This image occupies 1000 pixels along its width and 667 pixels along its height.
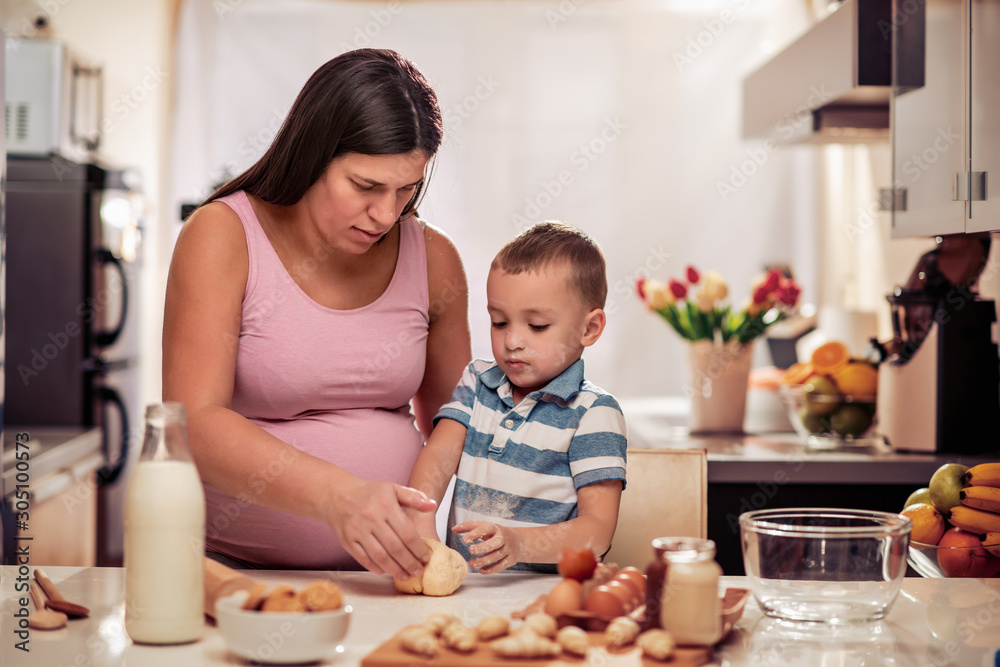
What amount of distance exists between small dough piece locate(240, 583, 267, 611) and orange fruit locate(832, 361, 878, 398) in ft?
5.70

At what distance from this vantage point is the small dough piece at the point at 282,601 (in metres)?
0.79

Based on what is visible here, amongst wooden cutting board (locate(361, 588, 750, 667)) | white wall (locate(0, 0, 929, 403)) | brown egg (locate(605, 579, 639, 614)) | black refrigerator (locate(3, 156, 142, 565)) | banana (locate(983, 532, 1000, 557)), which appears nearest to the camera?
wooden cutting board (locate(361, 588, 750, 667))

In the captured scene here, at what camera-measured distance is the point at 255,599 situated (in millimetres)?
806

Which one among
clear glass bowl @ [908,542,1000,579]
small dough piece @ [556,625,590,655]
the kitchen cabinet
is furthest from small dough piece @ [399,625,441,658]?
the kitchen cabinet

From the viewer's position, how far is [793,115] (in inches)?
93.0

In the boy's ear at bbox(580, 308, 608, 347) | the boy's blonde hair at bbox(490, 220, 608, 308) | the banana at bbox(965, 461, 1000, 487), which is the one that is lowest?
the banana at bbox(965, 461, 1000, 487)

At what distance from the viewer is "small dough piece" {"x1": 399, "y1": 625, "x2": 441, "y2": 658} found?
780 mm

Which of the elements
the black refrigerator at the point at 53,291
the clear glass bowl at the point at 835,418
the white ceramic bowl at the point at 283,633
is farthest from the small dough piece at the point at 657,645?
the black refrigerator at the point at 53,291

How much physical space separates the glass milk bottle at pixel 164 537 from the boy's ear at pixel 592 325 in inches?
23.7

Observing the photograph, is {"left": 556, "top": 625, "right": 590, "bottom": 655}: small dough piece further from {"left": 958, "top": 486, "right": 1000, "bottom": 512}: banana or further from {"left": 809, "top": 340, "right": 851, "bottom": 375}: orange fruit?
{"left": 809, "top": 340, "right": 851, "bottom": 375}: orange fruit

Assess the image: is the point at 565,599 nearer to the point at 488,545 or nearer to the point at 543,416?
the point at 488,545

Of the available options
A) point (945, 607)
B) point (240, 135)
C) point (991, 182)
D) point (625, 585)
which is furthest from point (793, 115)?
point (240, 135)

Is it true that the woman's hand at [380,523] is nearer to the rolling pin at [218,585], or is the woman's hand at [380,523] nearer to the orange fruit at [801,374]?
the rolling pin at [218,585]

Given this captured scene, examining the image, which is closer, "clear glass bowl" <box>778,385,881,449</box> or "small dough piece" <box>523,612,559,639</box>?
"small dough piece" <box>523,612,559,639</box>
